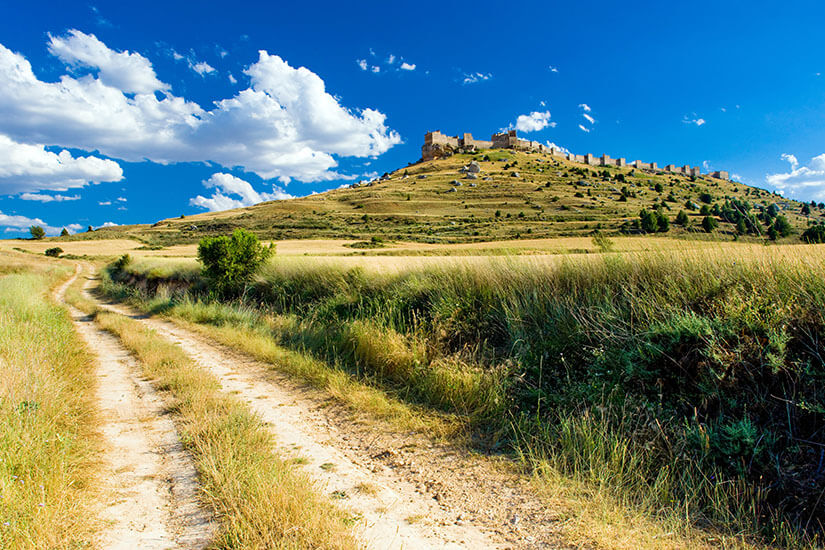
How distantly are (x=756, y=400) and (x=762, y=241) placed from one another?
2.70 m

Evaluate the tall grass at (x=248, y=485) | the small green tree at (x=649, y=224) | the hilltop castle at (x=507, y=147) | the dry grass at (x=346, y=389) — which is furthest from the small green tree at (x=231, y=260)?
the hilltop castle at (x=507, y=147)

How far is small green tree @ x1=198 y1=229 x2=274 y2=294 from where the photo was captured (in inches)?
599

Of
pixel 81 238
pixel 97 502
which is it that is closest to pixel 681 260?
pixel 97 502

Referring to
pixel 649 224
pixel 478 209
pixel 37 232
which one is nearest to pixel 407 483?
pixel 649 224

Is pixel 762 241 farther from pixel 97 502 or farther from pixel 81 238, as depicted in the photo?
pixel 81 238

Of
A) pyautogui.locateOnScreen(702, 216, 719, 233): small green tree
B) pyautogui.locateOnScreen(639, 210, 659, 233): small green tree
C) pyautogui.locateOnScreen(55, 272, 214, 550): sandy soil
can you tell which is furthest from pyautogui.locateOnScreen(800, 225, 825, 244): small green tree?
pyautogui.locateOnScreen(55, 272, 214, 550): sandy soil

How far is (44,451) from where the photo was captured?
3.46 metres

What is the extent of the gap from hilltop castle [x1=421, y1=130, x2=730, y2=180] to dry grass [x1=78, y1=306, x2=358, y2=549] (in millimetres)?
154274

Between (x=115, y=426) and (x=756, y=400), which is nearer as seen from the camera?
(x=756, y=400)

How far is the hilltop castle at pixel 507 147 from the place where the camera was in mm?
154000

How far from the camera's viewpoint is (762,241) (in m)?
5.20

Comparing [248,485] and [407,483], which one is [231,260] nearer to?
[248,485]

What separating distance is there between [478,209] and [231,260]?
239 feet

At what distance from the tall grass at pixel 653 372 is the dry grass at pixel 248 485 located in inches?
77.8
